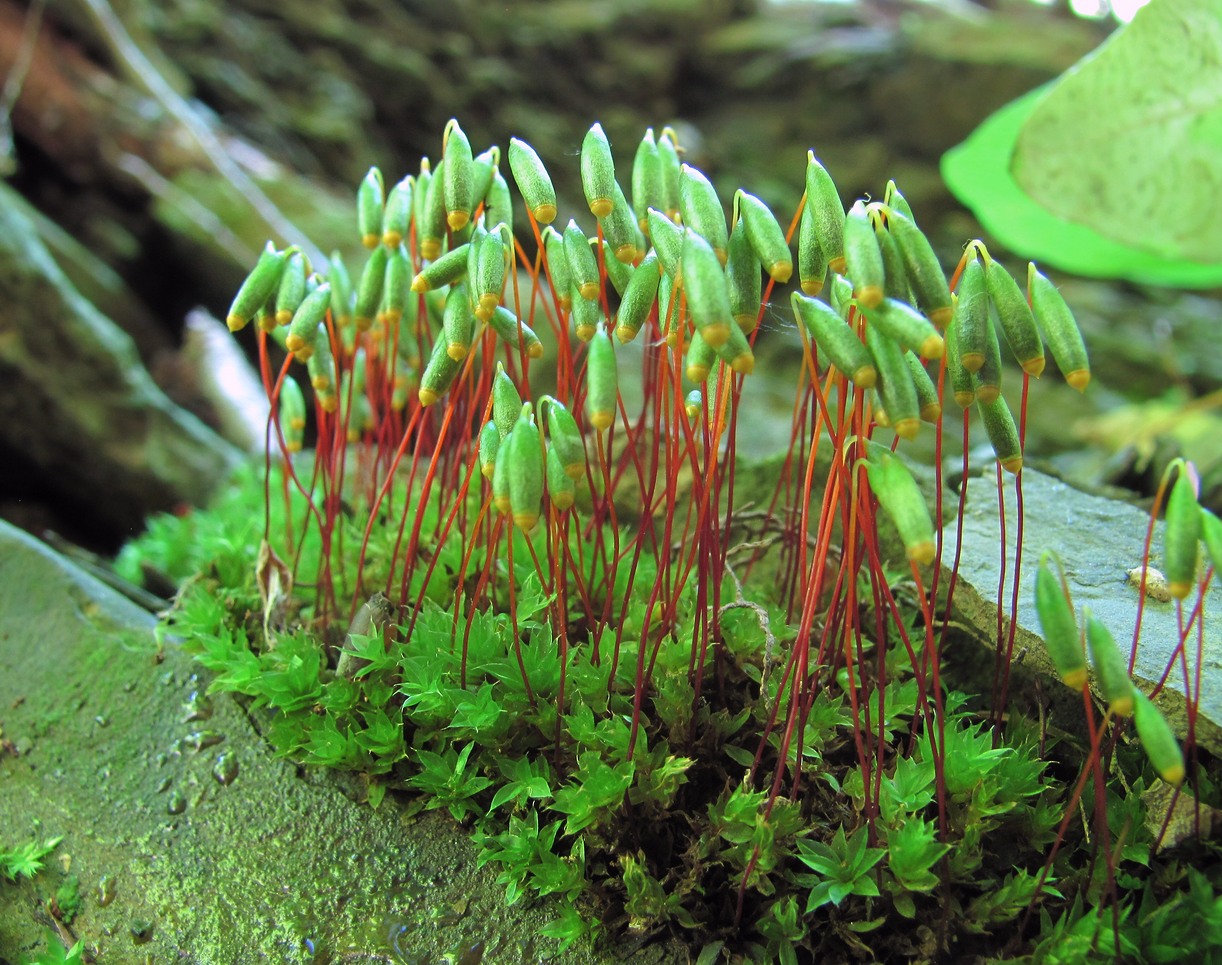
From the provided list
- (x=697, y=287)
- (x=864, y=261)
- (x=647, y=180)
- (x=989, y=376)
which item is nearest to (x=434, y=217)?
(x=647, y=180)

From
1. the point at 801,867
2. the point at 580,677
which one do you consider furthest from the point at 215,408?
the point at 801,867

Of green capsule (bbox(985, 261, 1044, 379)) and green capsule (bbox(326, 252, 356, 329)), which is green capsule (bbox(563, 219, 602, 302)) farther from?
green capsule (bbox(326, 252, 356, 329))

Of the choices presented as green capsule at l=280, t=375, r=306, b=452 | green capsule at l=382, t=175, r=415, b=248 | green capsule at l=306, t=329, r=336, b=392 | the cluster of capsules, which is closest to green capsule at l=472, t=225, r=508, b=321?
the cluster of capsules

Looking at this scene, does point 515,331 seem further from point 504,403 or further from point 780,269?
point 780,269

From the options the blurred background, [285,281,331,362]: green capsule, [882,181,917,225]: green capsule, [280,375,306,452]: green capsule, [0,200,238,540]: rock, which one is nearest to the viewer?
[882,181,917,225]: green capsule

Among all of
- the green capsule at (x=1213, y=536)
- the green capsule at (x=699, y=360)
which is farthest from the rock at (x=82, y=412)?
the green capsule at (x=1213, y=536)

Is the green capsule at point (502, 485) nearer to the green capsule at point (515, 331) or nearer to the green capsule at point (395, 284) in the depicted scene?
the green capsule at point (515, 331)
